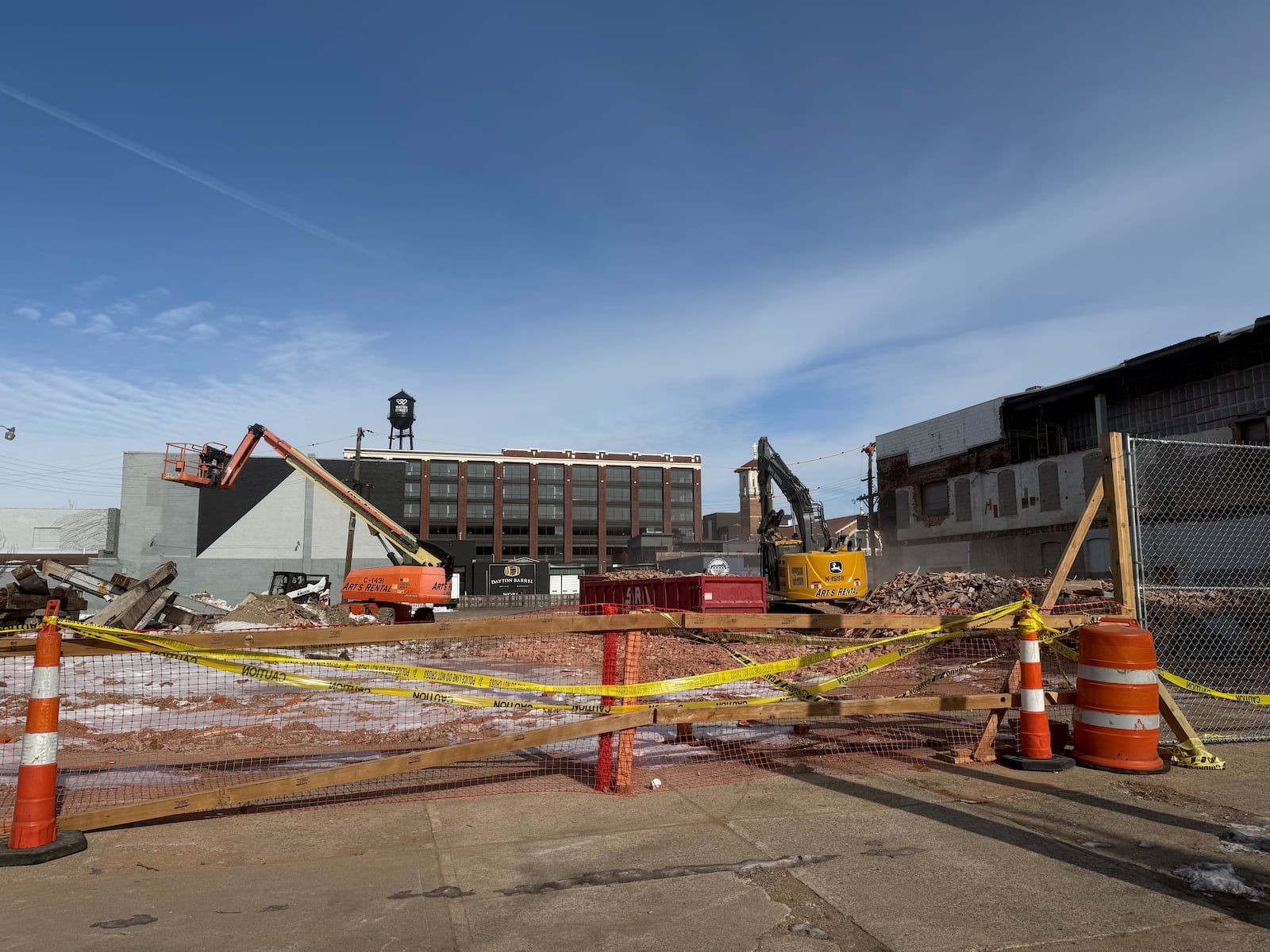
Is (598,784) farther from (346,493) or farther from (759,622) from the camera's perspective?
(346,493)

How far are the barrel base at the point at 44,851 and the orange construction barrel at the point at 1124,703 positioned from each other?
666cm

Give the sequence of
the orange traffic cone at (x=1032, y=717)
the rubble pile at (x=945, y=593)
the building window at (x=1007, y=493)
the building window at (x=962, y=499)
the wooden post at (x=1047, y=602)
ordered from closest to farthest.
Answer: the orange traffic cone at (x=1032, y=717)
the wooden post at (x=1047, y=602)
the rubble pile at (x=945, y=593)
the building window at (x=1007, y=493)
the building window at (x=962, y=499)

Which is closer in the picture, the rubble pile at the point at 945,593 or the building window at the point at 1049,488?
the rubble pile at the point at 945,593

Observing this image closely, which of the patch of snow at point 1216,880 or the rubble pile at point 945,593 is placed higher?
the rubble pile at point 945,593

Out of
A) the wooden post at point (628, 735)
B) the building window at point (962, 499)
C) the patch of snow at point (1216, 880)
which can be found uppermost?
the building window at point (962, 499)

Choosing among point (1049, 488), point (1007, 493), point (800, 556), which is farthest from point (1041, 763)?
point (1007, 493)

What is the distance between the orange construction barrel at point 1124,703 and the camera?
5.89 metres

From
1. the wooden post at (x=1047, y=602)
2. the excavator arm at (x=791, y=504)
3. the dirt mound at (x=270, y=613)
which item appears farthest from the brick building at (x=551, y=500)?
the wooden post at (x=1047, y=602)

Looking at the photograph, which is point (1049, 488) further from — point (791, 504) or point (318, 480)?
point (318, 480)

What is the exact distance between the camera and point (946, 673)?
6.54m

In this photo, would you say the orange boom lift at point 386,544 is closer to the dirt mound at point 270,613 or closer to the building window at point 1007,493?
the dirt mound at point 270,613

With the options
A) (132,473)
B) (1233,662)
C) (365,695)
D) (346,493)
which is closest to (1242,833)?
(365,695)

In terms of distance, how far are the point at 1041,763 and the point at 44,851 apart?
6324 millimetres

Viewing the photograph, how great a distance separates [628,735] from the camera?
5.70m
